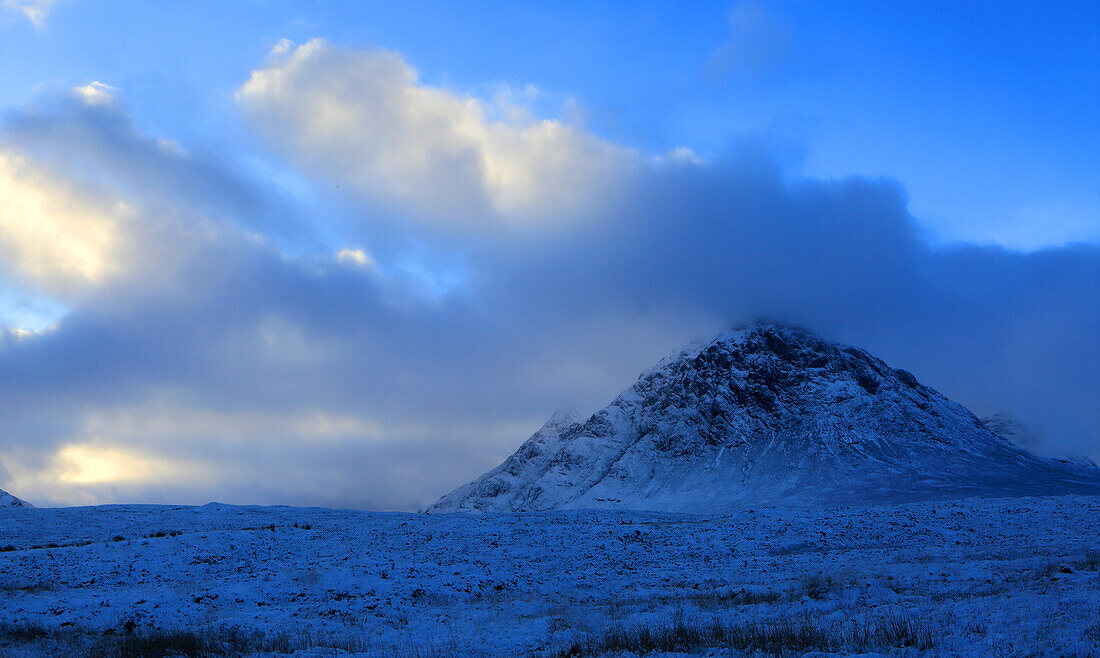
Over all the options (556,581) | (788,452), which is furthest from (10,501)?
(788,452)

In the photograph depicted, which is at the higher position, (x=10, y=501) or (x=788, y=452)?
(x=788, y=452)

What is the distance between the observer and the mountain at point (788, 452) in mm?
136250

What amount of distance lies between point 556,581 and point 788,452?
138508 mm

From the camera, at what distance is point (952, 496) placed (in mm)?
113375

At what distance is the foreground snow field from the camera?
1802 cm

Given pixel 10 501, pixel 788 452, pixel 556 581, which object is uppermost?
pixel 788 452

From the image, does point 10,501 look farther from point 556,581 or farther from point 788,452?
point 788,452

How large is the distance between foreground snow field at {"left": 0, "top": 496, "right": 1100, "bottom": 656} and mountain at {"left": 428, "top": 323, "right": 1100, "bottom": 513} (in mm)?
85857

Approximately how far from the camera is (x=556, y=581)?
32969 millimetres

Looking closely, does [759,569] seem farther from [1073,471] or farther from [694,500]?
[1073,471]

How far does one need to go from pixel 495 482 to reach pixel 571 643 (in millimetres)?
176379

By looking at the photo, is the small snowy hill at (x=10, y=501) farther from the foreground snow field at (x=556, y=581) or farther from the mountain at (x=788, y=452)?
the mountain at (x=788, y=452)

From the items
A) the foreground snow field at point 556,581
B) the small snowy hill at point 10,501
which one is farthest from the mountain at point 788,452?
the small snowy hill at point 10,501

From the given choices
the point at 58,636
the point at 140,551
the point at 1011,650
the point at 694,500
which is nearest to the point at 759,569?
the point at 1011,650
